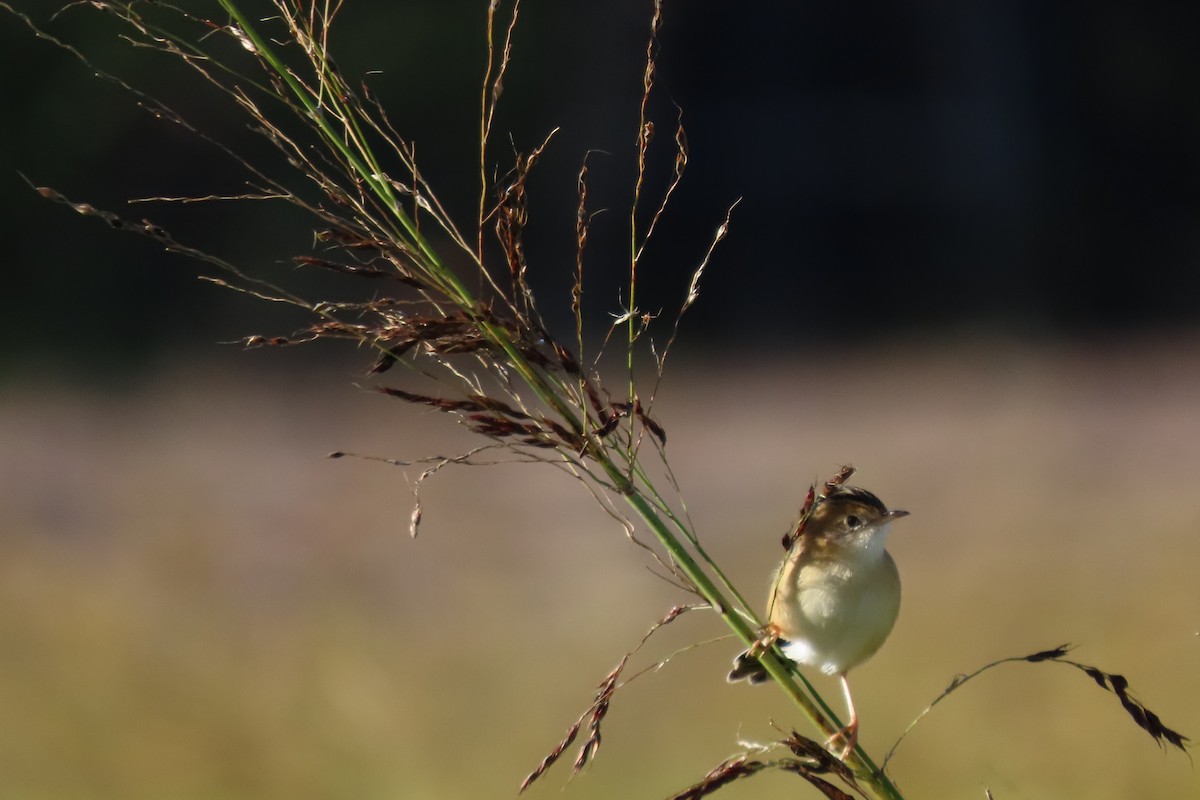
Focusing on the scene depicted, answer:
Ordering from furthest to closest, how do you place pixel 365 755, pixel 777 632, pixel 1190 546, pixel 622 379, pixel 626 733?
pixel 622 379, pixel 1190 546, pixel 626 733, pixel 365 755, pixel 777 632

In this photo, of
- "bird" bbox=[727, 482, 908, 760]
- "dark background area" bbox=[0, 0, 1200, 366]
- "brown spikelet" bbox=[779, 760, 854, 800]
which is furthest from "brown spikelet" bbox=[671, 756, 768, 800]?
"dark background area" bbox=[0, 0, 1200, 366]

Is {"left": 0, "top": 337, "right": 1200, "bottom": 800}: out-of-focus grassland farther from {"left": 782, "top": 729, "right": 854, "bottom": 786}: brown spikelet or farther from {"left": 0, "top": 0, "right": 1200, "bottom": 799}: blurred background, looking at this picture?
{"left": 782, "top": 729, "right": 854, "bottom": 786}: brown spikelet

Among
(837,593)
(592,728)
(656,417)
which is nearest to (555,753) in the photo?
(592,728)

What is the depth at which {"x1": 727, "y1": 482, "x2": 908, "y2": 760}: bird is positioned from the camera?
90.3 inches

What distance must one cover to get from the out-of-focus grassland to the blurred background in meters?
0.03

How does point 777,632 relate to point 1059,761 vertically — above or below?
above

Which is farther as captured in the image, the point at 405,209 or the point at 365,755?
the point at 365,755

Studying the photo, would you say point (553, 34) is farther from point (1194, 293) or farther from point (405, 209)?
point (405, 209)

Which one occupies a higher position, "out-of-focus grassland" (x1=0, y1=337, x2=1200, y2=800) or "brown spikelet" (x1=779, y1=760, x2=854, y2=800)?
"brown spikelet" (x1=779, y1=760, x2=854, y2=800)

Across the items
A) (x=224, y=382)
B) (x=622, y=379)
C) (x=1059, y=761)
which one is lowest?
(x=224, y=382)

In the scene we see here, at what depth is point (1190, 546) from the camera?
271 inches

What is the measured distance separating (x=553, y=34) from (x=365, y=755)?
11.2m

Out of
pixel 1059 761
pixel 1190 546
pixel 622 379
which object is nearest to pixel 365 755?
pixel 1059 761

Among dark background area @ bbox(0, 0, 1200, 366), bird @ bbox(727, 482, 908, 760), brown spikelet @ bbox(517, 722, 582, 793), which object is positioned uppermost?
brown spikelet @ bbox(517, 722, 582, 793)
